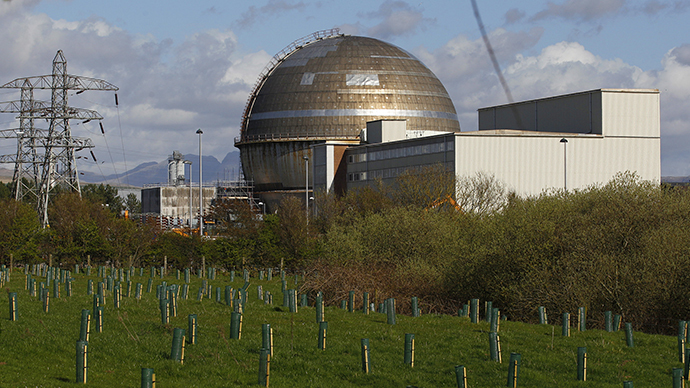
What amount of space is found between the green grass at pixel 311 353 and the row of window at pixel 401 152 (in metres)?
39.0

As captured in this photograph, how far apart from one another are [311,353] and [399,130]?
64143mm

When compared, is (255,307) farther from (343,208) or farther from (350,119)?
(350,119)

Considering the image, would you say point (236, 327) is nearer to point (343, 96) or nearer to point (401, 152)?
point (401, 152)

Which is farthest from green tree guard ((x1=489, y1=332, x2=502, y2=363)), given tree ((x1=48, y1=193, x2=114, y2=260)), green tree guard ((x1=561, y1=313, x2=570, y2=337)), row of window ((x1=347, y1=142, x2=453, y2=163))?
row of window ((x1=347, y1=142, x2=453, y2=163))

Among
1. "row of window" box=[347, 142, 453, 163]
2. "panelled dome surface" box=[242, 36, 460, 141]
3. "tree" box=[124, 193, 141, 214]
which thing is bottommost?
"tree" box=[124, 193, 141, 214]

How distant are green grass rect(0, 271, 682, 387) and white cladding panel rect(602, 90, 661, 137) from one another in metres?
42.8

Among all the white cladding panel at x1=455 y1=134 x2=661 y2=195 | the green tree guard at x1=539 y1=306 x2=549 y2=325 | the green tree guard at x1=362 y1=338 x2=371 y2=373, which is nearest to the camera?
the green tree guard at x1=362 y1=338 x2=371 y2=373

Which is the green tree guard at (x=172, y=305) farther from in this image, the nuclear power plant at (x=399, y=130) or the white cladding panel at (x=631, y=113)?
the white cladding panel at (x=631, y=113)

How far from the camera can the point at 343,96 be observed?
9294 centimetres

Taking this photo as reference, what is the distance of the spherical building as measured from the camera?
304ft

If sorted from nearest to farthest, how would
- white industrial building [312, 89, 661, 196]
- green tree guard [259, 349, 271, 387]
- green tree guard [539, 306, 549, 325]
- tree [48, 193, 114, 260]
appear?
green tree guard [259, 349, 271, 387], green tree guard [539, 306, 549, 325], tree [48, 193, 114, 260], white industrial building [312, 89, 661, 196]

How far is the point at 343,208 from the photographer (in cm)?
5900

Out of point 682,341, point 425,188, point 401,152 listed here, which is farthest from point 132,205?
point 682,341

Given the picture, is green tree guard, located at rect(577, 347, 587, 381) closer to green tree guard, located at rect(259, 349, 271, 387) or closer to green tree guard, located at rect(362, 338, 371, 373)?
green tree guard, located at rect(362, 338, 371, 373)
